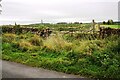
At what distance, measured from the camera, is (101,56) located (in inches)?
482

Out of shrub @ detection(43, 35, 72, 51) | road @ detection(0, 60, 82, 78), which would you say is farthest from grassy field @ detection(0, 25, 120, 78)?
road @ detection(0, 60, 82, 78)

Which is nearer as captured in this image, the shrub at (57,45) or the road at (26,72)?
the road at (26,72)

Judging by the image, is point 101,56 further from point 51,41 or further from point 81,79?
point 51,41

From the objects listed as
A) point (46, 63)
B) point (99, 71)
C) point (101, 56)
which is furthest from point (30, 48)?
point (99, 71)

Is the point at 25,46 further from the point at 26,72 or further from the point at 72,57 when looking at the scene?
the point at 26,72

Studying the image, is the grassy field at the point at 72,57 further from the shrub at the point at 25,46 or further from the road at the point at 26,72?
the road at the point at 26,72

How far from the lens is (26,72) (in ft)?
37.2

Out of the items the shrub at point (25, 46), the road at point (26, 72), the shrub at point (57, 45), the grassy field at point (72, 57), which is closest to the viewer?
the road at point (26, 72)

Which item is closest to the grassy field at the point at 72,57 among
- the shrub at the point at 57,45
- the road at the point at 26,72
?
the shrub at the point at 57,45

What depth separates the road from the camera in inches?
420

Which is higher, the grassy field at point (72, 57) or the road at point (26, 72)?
the grassy field at point (72, 57)

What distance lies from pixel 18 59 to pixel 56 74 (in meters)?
3.50

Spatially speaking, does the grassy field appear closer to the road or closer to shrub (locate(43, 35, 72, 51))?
shrub (locate(43, 35, 72, 51))

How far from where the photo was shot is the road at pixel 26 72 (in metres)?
10.7
